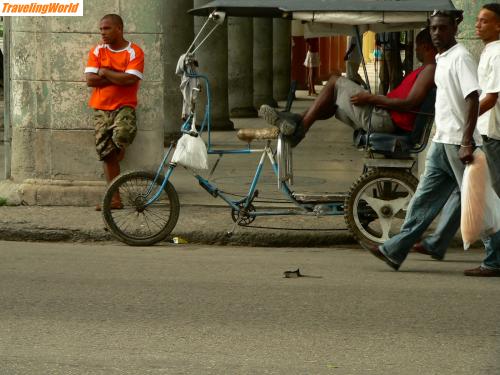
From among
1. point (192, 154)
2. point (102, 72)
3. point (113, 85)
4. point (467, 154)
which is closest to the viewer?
point (467, 154)

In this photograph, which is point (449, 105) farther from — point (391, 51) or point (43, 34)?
point (391, 51)

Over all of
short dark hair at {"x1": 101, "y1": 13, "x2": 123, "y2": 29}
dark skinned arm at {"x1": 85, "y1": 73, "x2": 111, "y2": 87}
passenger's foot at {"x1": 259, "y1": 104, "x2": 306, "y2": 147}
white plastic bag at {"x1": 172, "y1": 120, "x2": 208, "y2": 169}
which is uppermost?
short dark hair at {"x1": 101, "y1": 13, "x2": 123, "y2": 29}

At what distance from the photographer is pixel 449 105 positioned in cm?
832

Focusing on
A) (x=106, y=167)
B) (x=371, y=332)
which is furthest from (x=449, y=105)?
(x=106, y=167)

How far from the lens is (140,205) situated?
1001cm

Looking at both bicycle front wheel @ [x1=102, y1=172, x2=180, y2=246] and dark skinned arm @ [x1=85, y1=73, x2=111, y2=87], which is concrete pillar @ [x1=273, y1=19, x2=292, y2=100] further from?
bicycle front wheel @ [x1=102, y1=172, x2=180, y2=246]

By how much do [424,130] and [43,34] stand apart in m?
4.11

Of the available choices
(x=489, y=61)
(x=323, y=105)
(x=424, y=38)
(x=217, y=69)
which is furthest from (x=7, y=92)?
(x=217, y=69)

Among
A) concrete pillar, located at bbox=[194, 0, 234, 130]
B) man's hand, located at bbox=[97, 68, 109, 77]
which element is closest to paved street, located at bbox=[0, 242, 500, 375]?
man's hand, located at bbox=[97, 68, 109, 77]

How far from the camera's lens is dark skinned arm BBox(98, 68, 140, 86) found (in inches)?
433

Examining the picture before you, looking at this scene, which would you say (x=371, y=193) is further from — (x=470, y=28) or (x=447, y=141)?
(x=470, y=28)

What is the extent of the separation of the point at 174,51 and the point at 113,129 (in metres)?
7.78

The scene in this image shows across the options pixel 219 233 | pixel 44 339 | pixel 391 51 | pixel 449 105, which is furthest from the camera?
pixel 391 51

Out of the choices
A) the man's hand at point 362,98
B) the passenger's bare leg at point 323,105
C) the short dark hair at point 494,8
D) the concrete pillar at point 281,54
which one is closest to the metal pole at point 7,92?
the passenger's bare leg at point 323,105
